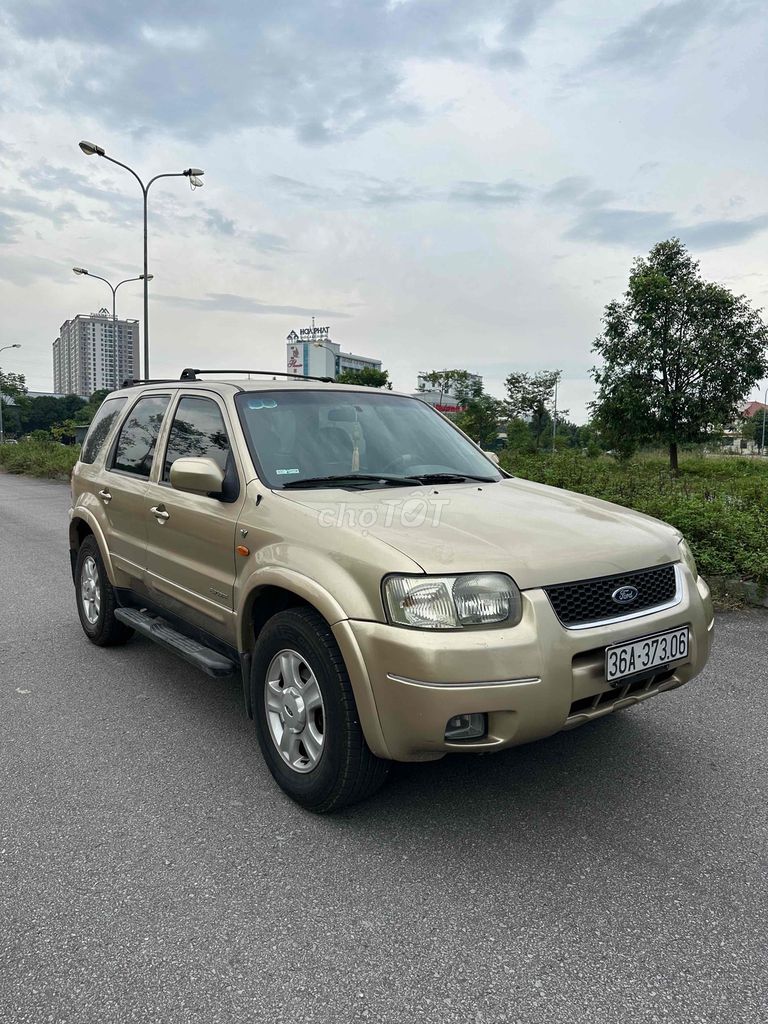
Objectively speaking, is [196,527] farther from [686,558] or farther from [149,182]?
[149,182]

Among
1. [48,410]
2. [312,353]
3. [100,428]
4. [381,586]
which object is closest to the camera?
[381,586]

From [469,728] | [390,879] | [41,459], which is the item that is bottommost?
[41,459]

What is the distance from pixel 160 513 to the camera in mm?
4031

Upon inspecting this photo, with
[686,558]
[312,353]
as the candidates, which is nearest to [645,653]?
[686,558]

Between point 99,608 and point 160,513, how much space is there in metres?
1.38

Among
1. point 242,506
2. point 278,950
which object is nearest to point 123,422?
point 242,506

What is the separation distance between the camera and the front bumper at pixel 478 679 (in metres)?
2.44

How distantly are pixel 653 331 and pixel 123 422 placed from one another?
23.5 metres

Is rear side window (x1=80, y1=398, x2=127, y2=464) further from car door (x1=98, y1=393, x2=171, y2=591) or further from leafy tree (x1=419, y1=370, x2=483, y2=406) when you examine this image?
leafy tree (x1=419, y1=370, x2=483, y2=406)

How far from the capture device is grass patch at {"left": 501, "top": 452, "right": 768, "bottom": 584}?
6.34m

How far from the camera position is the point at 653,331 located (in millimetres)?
24953

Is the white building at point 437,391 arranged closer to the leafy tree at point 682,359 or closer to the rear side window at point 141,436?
the leafy tree at point 682,359

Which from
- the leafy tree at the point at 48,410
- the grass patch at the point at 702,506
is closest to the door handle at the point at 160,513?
the grass patch at the point at 702,506

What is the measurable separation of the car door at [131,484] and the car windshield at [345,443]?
97cm
